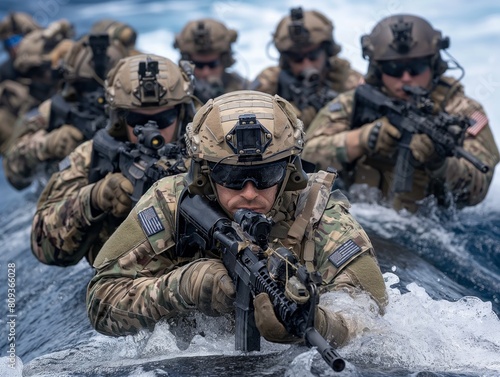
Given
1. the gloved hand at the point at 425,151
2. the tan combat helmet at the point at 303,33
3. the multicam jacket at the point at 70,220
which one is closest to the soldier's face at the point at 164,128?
the multicam jacket at the point at 70,220

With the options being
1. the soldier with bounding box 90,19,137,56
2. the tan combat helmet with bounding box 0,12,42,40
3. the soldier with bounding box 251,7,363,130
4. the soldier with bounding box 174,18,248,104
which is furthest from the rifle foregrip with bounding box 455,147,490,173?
the tan combat helmet with bounding box 0,12,42,40

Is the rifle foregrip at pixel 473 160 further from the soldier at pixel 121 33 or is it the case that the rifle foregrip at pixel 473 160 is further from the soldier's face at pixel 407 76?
the soldier at pixel 121 33

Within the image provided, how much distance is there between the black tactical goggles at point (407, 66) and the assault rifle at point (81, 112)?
251 cm

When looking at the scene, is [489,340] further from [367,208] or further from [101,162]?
[367,208]

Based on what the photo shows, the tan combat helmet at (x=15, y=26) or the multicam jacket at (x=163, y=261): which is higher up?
the multicam jacket at (x=163, y=261)

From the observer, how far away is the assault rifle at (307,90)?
486 inches

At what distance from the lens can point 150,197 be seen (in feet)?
21.2

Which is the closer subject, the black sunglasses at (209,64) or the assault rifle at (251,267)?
the assault rifle at (251,267)

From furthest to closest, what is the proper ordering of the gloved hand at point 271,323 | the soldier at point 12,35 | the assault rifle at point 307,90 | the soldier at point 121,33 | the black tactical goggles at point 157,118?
the soldier at point 12,35, the soldier at point 121,33, the assault rifle at point 307,90, the black tactical goggles at point 157,118, the gloved hand at point 271,323

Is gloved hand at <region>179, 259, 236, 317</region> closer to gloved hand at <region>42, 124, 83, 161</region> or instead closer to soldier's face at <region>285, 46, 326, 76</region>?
gloved hand at <region>42, 124, 83, 161</region>

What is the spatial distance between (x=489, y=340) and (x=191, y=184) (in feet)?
5.59

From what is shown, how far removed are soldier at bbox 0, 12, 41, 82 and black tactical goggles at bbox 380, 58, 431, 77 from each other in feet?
25.6

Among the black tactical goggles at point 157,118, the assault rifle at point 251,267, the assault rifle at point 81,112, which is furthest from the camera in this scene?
the assault rifle at point 81,112

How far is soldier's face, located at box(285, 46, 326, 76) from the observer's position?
12742 mm
